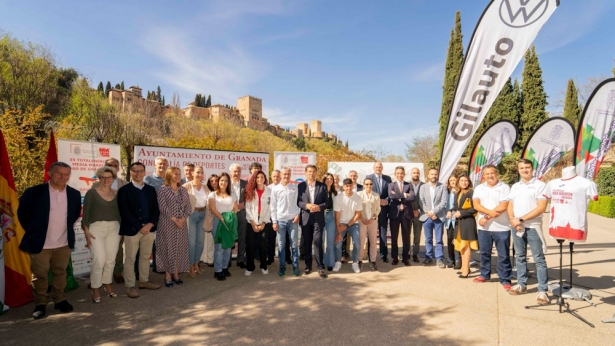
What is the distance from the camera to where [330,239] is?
5980 mm

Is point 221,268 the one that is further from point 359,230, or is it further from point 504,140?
point 504,140

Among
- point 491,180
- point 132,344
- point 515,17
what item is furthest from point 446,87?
point 132,344

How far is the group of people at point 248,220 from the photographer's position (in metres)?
4.12

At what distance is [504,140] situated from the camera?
8.10 metres

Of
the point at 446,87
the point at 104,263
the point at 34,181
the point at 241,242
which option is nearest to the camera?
the point at 104,263

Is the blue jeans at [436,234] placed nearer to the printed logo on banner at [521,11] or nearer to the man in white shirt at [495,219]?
the man in white shirt at [495,219]

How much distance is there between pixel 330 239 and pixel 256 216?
144 cm

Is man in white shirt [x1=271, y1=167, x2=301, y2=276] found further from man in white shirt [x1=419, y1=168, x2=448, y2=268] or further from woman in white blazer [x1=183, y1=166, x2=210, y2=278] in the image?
man in white shirt [x1=419, y1=168, x2=448, y2=268]

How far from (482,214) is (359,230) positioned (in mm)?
2047

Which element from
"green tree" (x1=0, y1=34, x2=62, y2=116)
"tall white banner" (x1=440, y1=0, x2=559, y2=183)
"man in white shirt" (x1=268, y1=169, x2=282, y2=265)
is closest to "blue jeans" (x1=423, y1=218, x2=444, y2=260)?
"tall white banner" (x1=440, y1=0, x2=559, y2=183)

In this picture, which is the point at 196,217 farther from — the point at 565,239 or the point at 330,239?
the point at 565,239

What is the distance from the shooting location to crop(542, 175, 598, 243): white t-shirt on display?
13.0ft

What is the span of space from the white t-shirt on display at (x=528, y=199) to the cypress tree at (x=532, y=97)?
25.4 metres

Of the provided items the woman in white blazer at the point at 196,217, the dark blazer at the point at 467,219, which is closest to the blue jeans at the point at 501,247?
the dark blazer at the point at 467,219
